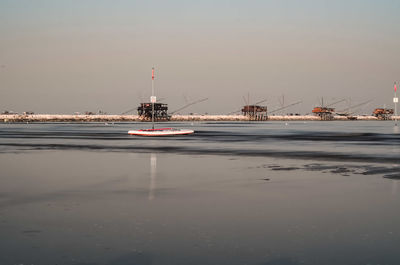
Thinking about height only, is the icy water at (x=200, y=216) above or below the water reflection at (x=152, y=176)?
below

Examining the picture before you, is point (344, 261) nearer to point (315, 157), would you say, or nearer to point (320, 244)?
point (320, 244)

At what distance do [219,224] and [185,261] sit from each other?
343 centimetres

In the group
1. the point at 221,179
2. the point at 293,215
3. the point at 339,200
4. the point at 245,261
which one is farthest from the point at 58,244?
the point at 221,179

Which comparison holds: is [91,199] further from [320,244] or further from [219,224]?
[320,244]

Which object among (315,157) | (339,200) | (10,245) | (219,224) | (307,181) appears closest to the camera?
(10,245)

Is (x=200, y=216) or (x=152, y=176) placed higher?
(x=152, y=176)

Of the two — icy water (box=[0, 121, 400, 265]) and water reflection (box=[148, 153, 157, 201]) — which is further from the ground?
water reflection (box=[148, 153, 157, 201])

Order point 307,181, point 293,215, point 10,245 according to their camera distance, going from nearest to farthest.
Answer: point 10,245, point 293,215, point 307,181

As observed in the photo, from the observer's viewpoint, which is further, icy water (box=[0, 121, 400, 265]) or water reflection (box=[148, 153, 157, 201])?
water reflection (box=[148, 153, 157, 201])

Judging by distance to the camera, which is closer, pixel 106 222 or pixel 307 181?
pixel 106 222

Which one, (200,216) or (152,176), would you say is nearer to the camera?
(200,216)

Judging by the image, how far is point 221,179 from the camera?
23656mm

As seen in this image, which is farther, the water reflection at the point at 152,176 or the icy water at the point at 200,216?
the water reflection at the point at 152,176

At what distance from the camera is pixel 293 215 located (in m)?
14.8
